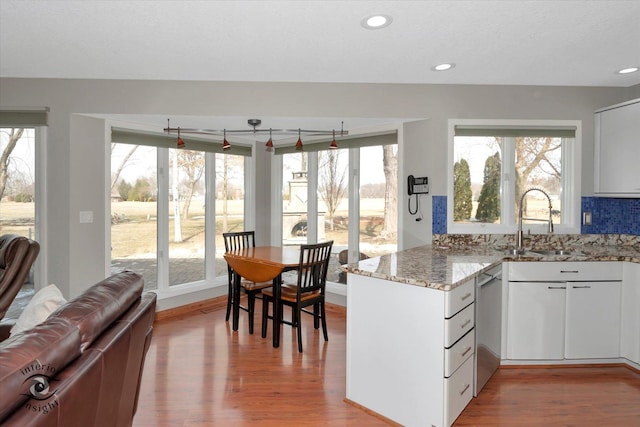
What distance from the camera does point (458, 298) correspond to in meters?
2.01

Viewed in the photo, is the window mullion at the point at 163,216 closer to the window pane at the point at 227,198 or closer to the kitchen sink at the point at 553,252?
the window pane at the point at 227,198

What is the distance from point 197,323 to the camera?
12.3 ft

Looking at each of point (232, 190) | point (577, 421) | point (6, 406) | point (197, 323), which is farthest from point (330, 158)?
point (6, 406)

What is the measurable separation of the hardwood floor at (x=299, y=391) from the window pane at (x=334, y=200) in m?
1.32

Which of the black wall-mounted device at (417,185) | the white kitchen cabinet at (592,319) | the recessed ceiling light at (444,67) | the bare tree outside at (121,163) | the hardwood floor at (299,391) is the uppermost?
the recessed ceiling light at (444,67)

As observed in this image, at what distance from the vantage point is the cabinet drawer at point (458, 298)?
1899mm

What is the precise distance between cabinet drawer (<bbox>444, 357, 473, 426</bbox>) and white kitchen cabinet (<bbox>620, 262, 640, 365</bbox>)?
4.59 ft

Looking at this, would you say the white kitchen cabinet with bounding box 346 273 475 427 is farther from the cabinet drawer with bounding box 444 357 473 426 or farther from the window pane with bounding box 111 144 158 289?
the window pane with bounding box 111 144 158 289

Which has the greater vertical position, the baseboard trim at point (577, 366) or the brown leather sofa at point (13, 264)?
the brown leather sofa at point (13, 264)

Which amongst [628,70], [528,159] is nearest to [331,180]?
[528,159]

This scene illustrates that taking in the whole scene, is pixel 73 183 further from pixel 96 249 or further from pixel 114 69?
pixel 114 69

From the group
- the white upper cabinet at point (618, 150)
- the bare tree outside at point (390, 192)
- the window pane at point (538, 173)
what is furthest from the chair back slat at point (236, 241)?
the white upper cabinet at point (618, 150)

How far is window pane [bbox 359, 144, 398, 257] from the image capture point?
154 inches

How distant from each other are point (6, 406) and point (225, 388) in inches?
69.4
